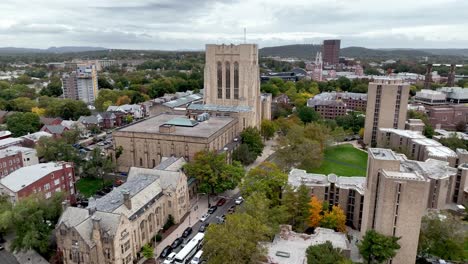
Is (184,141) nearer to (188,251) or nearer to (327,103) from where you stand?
(188,251)

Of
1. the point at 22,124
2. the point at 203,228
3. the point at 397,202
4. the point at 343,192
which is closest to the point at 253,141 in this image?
the point at 343,192

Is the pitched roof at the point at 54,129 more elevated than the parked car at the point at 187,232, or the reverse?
the pitched roof at the point at 54,129

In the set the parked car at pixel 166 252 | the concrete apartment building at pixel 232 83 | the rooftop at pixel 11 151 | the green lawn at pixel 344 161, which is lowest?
the parked car at pixel 166 252

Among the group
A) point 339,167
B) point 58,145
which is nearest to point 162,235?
point 58,145

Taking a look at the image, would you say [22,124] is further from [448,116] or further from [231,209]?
[448,116]

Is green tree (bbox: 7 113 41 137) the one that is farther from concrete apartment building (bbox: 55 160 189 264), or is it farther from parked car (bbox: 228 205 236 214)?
parked car (bbox: 228 205 236 214)

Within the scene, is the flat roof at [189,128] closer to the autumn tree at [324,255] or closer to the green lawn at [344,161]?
the green lawn at [344,161]

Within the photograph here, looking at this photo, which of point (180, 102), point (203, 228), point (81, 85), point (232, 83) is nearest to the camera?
point (203, 228)

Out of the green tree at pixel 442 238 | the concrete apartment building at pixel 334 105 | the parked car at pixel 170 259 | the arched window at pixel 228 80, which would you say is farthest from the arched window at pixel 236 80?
the green tree at pixel 442 238

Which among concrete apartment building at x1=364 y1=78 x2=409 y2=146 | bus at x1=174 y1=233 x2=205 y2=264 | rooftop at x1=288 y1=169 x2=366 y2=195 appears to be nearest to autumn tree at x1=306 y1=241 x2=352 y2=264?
bus at x1=174 y1=233 x2=205 y2=264
